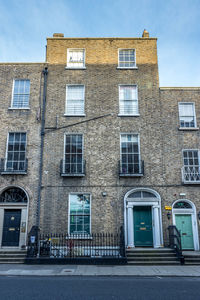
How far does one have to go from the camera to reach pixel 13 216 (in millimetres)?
14930

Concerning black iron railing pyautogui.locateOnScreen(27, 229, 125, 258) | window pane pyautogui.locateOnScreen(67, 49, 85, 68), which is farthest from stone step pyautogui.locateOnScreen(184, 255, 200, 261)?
window pane pyautogui.locateOnScreen(67, 49, 85, 68)

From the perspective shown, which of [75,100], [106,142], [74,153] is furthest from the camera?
[75,100]

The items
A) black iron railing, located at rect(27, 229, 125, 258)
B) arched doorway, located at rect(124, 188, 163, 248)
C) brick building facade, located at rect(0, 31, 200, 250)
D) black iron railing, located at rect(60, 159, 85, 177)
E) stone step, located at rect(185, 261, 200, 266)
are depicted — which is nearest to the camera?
stone step, located at rect(185, 261, 200, 266)

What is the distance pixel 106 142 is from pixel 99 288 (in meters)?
9.23

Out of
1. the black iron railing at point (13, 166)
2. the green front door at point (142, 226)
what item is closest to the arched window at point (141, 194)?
the green front door at point (142, 226)

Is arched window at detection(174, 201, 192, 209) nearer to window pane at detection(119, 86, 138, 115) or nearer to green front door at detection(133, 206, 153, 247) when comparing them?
green front door at detection(133, 206, 153, 247)

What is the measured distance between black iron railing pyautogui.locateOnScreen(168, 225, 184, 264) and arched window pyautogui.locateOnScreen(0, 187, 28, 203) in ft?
27.4

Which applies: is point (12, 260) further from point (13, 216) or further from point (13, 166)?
point (13, 166)

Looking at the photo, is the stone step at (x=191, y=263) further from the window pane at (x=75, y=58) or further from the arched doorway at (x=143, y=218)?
the window pane at (x=75, y=58)

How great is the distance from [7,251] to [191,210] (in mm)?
10270

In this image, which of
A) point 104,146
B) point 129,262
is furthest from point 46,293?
point 104,146

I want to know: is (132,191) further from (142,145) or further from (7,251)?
(7,251)

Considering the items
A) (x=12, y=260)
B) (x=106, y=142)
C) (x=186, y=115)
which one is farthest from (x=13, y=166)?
(x=186, y=115)

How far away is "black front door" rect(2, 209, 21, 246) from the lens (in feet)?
47.7
